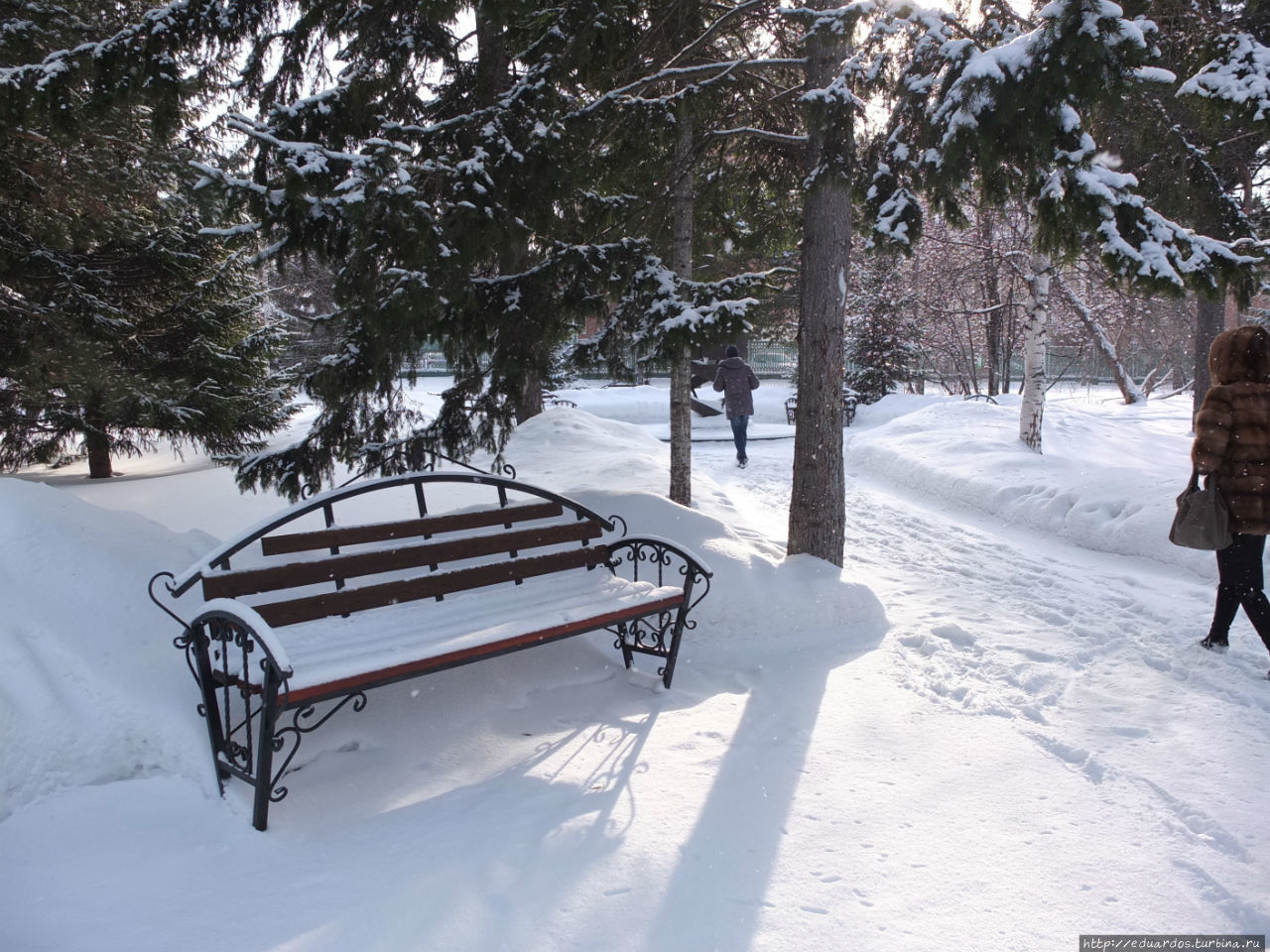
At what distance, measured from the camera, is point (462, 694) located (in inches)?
162

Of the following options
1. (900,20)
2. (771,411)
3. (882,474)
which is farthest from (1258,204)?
(771,411)

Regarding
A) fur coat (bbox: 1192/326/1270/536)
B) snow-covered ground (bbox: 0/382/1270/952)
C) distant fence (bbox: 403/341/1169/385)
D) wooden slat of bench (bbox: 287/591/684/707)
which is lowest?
snow-covered ground (bbox: 0/382/1270/952)

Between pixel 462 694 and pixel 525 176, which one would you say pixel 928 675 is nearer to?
pixel 462 694

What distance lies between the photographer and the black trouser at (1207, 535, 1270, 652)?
448 cm

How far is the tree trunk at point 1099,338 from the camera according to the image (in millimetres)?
15258

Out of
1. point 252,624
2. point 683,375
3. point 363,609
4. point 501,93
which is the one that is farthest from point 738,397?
point 252,624

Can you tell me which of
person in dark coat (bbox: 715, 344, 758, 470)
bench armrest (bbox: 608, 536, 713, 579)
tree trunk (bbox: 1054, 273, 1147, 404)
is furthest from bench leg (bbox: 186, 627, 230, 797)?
tree trunk (bbox: 1054, 273, 1147, 404)

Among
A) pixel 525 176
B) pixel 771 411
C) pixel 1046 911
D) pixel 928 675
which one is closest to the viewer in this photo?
pixel 1046 911

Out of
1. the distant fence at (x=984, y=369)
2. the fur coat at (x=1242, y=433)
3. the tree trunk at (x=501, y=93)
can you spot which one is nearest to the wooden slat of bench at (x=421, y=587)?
the tree trunk at (x=501, y=93)

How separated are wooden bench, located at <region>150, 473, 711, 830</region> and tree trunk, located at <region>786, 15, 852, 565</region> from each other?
1258mm

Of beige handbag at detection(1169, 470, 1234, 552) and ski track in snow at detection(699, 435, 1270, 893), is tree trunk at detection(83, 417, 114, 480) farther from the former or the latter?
beige handbag at detection(1169, 470, 1234, 552)

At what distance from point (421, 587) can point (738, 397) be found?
10.1 metres

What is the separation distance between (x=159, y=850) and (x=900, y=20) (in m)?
5.46

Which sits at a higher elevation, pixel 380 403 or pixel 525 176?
pixel 525 176
